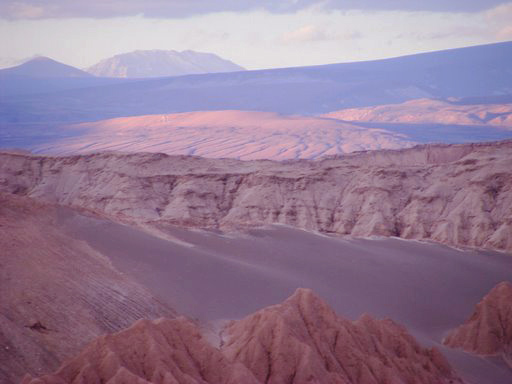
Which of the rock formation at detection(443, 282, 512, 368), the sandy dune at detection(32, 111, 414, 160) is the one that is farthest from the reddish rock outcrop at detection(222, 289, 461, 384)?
the sandy dune at detection(32, 111, 414, 160)

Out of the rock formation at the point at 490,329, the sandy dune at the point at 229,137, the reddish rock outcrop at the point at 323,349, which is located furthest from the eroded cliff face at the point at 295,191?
the sandy dune at the point at 229,137

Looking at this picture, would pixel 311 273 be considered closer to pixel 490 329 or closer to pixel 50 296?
pixel 490 329

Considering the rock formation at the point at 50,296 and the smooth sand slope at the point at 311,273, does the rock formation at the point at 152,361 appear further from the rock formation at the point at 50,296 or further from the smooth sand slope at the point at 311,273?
the smooth sand slope at the point at 311,273

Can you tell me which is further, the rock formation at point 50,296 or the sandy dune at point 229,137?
the sandy dune at point 229,137

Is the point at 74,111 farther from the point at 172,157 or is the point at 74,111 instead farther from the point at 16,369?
the point at 16,369

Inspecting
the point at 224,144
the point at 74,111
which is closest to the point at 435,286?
the point at 224,144

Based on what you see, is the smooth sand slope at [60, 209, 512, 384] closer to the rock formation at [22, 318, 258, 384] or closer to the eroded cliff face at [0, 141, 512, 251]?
the eroded cliff face at [0, 141, 512, 251]
